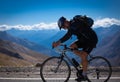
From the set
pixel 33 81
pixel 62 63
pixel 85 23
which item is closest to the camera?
pixel 85 23

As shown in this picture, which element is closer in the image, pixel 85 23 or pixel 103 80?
pixel 85 23

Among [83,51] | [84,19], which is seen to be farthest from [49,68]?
[84,19]

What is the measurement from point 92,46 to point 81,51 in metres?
0.33

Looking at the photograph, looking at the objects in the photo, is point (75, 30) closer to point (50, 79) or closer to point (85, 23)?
point (85, 23)

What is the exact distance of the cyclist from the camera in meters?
7.85

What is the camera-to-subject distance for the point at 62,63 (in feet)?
27.4

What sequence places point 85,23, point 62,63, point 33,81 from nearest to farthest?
point 85,23, point 62,63, point 33,81

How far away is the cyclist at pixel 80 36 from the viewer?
25.8ft

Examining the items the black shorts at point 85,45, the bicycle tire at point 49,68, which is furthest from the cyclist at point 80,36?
the bicycle tire at point 49,68

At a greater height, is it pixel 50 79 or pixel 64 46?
pixel 64 46

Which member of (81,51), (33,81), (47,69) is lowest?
(33,81)

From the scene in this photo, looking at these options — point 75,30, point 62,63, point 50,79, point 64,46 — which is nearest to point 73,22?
point 75,30

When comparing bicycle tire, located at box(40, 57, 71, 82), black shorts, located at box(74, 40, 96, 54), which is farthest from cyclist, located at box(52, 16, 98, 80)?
bicycle tire, located at box(40, 57, 71, 82)

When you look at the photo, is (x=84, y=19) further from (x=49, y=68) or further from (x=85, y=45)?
(x=49, y=68)
